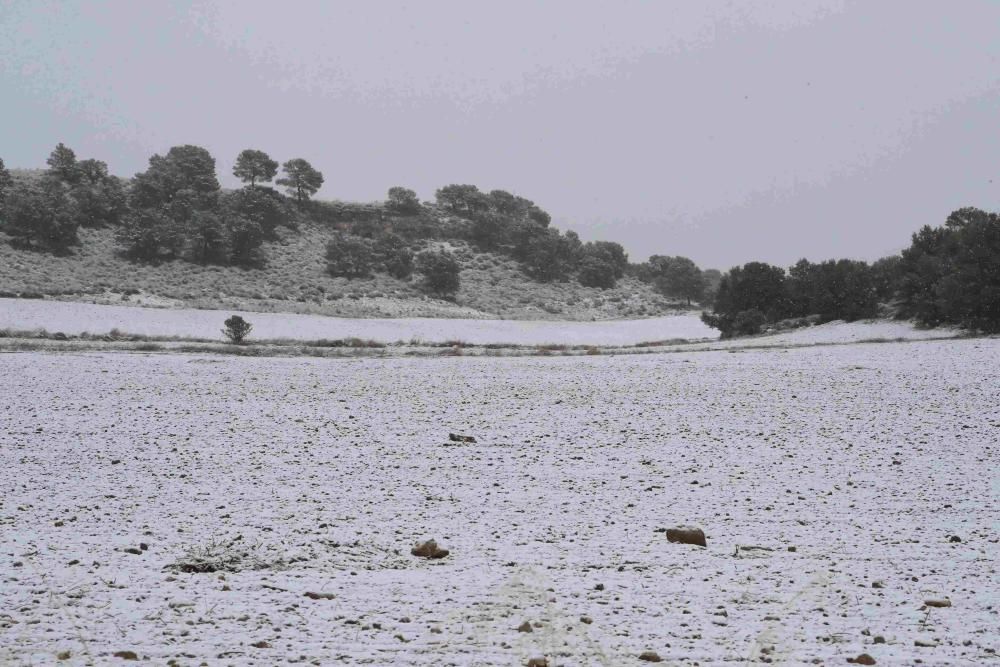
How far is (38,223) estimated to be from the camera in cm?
3891

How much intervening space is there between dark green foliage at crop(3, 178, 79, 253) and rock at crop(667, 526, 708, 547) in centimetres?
4234

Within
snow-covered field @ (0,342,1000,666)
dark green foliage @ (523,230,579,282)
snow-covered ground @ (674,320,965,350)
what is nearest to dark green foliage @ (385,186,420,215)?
dark green foliage @ (523,230,579,282)

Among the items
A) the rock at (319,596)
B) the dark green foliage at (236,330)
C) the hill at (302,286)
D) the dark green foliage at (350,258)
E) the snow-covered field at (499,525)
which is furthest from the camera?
the dark green foliage at (350,258)

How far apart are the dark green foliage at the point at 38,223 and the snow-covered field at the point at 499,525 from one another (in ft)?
104

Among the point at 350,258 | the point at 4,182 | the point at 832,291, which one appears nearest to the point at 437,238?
the point at 350,258

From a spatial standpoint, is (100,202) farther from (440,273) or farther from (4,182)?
(440,273)

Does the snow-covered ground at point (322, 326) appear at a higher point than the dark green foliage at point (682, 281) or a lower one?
lower

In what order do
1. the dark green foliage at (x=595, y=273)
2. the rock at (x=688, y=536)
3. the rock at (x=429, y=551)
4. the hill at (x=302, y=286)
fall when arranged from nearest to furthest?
the rock at (x=429, y=551)
the rock at (x=688, y=536)
the hill at (x=302, y=286)
the dark green foliage at (x=595, y=273)

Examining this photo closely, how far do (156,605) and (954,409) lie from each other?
10907mm

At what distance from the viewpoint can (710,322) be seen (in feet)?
113

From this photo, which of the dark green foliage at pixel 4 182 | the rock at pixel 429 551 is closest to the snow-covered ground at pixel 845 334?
the rock at pixel 429 551

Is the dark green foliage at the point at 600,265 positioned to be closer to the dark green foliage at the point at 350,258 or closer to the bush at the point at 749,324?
the dark green foliage at the point at 350,258

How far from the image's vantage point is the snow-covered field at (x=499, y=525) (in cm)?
402

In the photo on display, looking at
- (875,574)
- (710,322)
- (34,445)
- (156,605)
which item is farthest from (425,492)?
(710,322)
